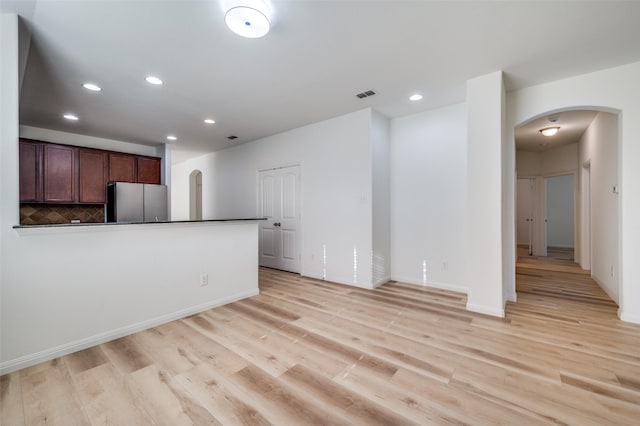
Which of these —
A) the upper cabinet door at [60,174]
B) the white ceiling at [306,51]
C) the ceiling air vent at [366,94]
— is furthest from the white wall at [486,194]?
the upper cabinet door at [60,174]

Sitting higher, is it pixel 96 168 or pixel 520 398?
pixel 96 168

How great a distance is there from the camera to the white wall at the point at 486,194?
2.88m

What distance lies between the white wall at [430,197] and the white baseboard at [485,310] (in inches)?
30.0

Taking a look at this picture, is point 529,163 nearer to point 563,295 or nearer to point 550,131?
point 550,131

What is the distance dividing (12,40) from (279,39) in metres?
1.97

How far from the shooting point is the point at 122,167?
5109 mm

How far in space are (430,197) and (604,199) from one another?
7.74ft

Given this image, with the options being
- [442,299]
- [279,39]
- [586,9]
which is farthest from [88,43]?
[442,299]

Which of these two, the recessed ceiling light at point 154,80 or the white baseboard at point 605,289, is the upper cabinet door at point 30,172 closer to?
the recessed ceiling light at point 154,80

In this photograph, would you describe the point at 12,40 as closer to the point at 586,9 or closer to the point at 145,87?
the point at 145,87

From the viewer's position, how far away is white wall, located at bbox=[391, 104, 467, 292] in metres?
3.77

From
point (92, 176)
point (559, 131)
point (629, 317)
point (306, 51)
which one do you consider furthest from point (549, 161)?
point (92, 176)

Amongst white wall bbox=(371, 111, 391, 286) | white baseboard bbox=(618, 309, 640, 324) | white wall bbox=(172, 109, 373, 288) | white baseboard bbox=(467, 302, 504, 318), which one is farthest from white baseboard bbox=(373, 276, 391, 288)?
white baseboard bbox=(618, 309, 640, 324)

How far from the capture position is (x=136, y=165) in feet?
17.4
